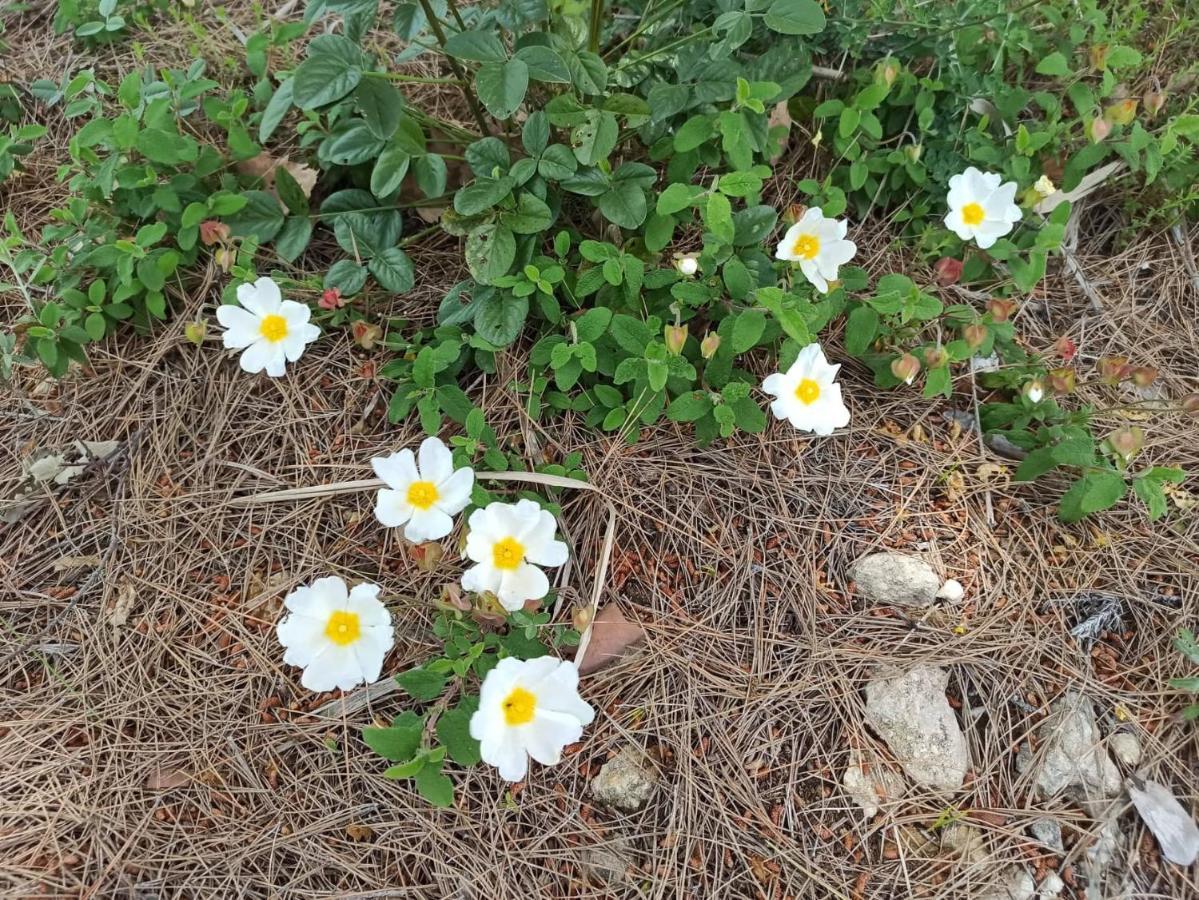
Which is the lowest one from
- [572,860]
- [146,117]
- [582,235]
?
[572,860]

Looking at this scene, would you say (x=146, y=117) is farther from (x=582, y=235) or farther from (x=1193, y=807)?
(x=1193, y=807)

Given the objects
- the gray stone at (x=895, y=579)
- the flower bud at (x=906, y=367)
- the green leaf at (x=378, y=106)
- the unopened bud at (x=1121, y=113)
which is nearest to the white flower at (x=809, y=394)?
the flower bud at (x=906, y=367)

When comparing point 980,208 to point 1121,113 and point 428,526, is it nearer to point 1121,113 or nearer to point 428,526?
point 1121,113

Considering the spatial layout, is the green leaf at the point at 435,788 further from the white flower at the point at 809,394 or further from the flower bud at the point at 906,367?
the flower bud at the point at 906,367

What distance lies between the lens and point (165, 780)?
5.56ft

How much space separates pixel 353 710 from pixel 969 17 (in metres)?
2.41

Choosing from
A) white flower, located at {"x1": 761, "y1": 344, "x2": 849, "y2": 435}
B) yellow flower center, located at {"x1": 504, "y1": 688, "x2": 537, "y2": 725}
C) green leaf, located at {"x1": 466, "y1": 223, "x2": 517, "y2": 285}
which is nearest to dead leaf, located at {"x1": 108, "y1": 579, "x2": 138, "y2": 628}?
yellow flower center, located at {"x1": 504, "y1": 688, "x2": 537, "y2": 725}

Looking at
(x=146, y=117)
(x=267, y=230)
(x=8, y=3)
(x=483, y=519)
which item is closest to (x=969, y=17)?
(x=483, y=519)

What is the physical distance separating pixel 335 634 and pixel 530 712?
46 cm

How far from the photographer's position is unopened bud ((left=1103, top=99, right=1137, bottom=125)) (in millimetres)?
2053

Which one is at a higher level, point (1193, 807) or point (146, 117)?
point (146, 117)

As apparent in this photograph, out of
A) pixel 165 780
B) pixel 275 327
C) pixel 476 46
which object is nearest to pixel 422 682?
pixel 165 780

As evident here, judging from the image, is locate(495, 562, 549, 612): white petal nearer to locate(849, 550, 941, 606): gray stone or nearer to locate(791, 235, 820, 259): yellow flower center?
locate(849, 550, 941, 606): gray stone

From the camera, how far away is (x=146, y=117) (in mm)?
1978
